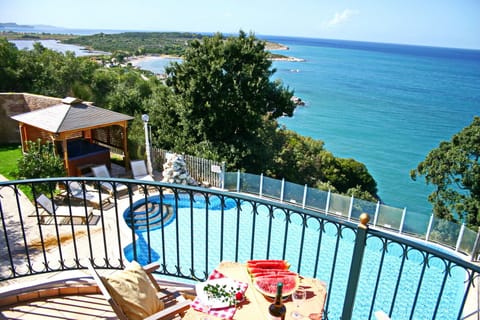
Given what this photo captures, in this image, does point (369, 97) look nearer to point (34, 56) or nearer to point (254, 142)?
point (254, 142)

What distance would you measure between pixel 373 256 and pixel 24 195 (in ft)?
37.1

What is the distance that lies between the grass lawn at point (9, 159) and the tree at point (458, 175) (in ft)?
59.0

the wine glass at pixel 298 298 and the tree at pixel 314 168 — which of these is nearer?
the wine glass at pixel 298 298

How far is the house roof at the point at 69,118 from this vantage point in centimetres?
1167

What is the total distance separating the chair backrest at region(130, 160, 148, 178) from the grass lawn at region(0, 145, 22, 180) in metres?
4.08

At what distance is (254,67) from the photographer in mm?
17531

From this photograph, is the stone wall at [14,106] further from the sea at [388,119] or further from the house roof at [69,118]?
the sea at [388,119]

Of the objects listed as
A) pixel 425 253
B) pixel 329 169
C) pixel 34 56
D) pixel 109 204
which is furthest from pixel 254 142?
pixel 425 253

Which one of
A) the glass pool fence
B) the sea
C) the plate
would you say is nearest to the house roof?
the glass pool fence

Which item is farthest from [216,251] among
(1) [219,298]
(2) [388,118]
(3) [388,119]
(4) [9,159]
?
(2) [388,118]

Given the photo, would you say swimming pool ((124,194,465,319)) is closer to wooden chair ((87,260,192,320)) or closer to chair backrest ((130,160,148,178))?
chair backrest ((130,160,148,178))

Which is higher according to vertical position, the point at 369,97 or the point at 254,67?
the point at 254,67

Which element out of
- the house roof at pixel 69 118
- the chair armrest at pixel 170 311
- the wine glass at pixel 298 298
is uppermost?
the wine glass at pixel 298 298

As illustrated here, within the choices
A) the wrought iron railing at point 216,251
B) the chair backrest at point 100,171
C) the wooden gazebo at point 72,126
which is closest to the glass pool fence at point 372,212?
the wrought iron railing at point 216,251
